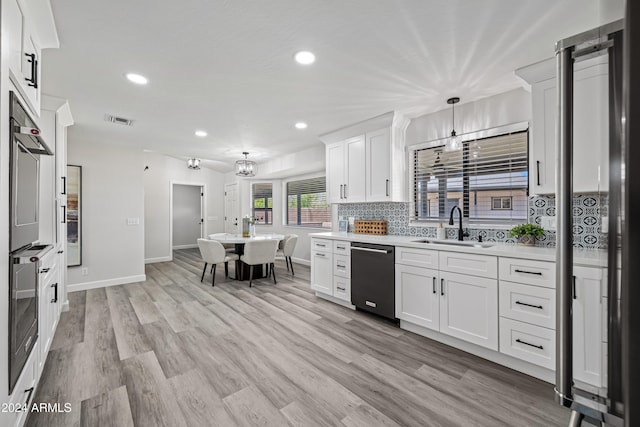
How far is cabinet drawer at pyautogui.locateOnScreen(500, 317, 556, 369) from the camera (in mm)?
1998

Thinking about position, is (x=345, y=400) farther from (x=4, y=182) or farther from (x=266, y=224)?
(x=266, y=224)

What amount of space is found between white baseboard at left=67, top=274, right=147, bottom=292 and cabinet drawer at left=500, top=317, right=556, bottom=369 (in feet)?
17.8

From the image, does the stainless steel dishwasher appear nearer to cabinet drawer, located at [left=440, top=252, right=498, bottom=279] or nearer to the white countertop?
the white countertop

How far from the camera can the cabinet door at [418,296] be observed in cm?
264

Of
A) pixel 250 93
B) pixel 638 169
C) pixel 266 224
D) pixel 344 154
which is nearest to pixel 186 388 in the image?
pixel 638 169

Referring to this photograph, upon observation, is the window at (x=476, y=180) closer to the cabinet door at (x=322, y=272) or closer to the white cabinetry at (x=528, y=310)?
the white cabinetry at (x=528, y=310)

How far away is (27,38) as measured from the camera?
162cm

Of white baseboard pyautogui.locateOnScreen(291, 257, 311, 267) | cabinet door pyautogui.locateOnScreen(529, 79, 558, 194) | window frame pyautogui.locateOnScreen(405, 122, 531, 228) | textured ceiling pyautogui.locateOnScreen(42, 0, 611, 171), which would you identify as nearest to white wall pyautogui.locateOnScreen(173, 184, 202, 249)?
white baseboard pyautogui.locateOnScreen(291, 257, 311, 267)

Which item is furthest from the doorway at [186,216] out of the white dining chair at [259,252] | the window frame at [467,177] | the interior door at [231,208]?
the window frame at [467,177]

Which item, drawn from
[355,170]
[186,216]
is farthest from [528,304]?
[186,216]

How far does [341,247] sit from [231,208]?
17.4ft

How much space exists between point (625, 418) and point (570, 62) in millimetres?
746

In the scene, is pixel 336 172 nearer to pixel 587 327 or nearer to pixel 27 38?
pixel 27 38

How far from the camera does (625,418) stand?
1.37ft
